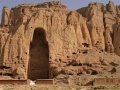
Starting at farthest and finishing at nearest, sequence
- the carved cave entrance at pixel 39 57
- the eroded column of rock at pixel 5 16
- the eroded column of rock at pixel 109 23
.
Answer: the eroded column of rock at pixel 5 16 → the eroded column of rock at pixel 109 23 → the carved cave entrance at pixel 39 57

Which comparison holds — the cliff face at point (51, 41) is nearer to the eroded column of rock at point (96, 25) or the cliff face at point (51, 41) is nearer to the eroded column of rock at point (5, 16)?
the eroded column of rock at point (96, 25)

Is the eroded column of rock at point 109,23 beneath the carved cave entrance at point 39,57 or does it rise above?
above

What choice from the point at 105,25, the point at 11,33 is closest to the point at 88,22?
the point at 105,25

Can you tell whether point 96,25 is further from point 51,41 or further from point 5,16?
point 5,16

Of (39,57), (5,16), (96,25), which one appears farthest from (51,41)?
(5,16)

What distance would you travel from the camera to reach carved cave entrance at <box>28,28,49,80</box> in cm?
7575

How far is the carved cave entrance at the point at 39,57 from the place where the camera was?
75.8 metres

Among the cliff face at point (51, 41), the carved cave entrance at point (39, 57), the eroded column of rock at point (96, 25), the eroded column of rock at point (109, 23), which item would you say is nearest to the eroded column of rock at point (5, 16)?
the cliff face at point (51, 41)

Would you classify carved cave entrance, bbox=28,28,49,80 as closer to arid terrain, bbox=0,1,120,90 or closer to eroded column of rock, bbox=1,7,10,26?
arid terrain, bbox=0,1,120,90

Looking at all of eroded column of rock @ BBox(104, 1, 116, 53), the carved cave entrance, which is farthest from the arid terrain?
eroded column of rock @ BBox(104, 1, 116, 53)

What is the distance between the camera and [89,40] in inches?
3189

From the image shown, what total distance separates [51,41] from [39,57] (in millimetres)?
4397

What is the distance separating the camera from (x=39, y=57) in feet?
254

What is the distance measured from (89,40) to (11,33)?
16140mm
